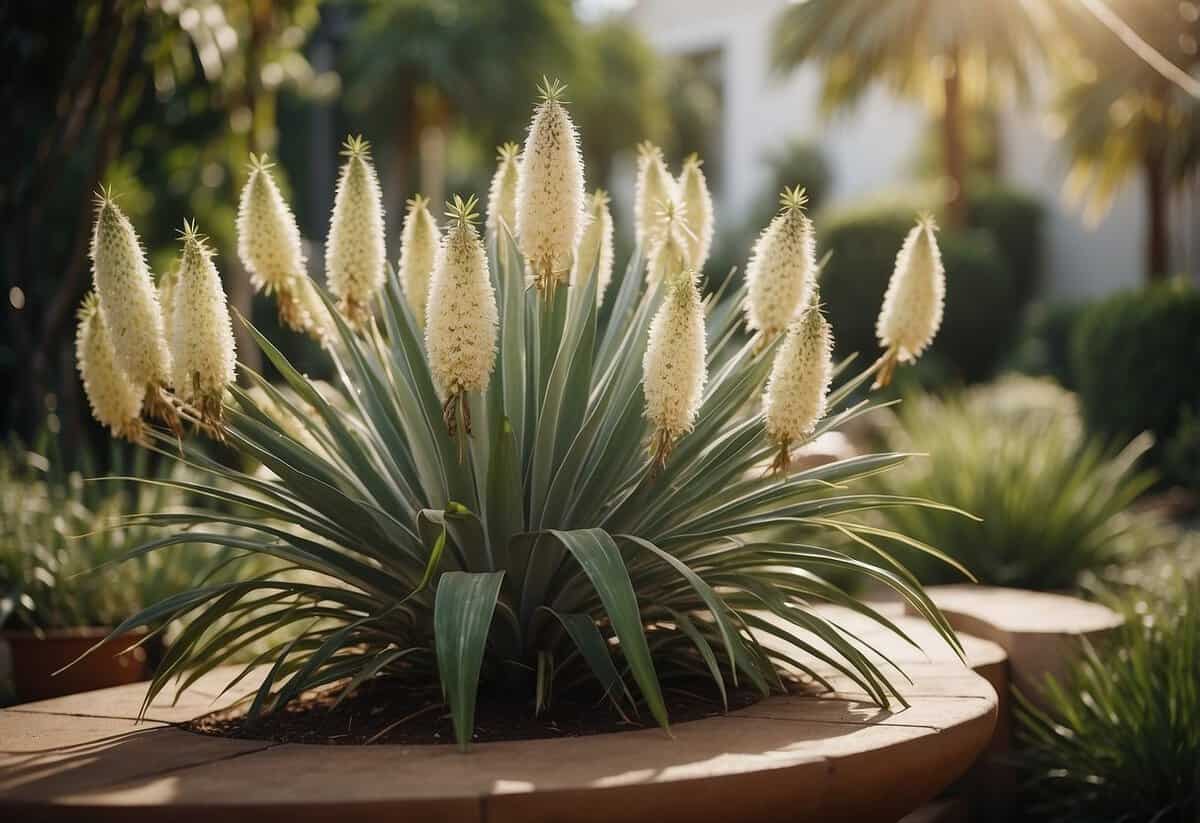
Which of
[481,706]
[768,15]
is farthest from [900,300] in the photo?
[768,15]

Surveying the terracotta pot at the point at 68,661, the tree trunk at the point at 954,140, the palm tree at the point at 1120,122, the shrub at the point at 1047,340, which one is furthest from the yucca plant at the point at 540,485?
the shrub at the point at 1047,340

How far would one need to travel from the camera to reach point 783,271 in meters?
3.53

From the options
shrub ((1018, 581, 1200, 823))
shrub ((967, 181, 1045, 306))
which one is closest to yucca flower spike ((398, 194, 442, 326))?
shrub ((1018, 581, 1200, 823))

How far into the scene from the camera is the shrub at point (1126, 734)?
13.3 ft

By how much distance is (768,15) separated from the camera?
3091cm

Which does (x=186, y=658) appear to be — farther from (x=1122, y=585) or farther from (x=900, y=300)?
(x=1122, y=585)

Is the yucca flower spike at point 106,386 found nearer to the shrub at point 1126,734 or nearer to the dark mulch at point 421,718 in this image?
the dark mulch at point 421,718

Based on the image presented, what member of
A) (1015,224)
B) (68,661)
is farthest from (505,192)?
(1015,224)

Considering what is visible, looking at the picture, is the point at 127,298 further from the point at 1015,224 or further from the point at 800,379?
the point at 1015,224

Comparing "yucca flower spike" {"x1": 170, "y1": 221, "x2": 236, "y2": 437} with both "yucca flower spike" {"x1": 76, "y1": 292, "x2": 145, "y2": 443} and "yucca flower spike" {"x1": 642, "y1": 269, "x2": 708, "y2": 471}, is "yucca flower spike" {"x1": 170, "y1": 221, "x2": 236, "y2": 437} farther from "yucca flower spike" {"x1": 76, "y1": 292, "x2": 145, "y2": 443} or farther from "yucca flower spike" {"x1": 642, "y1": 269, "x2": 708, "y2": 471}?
"yucca flower spike" {"x1": 642, "y1": 269, "x2": 708, "y2": 471}

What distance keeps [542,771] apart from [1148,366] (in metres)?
10.6

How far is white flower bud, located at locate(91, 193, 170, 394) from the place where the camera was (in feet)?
10.5

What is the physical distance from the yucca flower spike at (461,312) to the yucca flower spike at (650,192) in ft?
3.71

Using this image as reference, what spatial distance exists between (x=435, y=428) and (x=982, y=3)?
14913 mm
